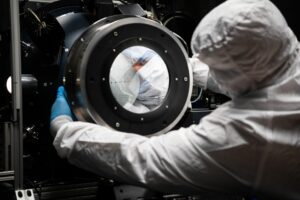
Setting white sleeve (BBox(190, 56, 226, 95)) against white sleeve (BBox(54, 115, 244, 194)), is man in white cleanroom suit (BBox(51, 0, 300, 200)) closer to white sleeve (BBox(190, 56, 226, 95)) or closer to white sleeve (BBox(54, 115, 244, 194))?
white sleeve (BBox(54, 115, 244, 194))

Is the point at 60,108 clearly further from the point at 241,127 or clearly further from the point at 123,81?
the point at 241,127

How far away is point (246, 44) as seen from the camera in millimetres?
1130

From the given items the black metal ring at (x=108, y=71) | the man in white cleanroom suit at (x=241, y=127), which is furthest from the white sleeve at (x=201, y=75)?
the man in white cleanroom suit at (x=241, y=127)

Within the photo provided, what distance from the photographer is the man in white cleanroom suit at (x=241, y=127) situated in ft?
3.77

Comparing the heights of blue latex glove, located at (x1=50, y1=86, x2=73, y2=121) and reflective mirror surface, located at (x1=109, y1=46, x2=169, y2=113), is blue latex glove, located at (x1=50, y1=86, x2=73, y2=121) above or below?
below

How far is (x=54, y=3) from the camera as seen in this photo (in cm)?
180

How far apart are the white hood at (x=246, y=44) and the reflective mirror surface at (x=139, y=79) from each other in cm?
39

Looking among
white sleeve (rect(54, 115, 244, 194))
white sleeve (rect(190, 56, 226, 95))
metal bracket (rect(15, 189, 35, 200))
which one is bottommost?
metal bracket (rect(15, 189, 35, 200))

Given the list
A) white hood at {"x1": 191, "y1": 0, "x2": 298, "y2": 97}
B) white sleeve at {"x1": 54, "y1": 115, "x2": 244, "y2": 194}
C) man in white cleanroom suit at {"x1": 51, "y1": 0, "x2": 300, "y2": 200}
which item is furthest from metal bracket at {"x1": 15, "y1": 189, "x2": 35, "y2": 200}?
white hood at {"x1": 191, "y1": 0, "x2": 298, "y2": 97}

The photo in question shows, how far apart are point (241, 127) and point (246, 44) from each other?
0.73 feet

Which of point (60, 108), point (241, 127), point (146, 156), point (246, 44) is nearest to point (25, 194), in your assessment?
point (60, 108)

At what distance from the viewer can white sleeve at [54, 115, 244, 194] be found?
122 cm

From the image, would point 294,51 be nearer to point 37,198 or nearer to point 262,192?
point 262,192

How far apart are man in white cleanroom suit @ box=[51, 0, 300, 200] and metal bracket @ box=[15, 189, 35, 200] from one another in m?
0.40
